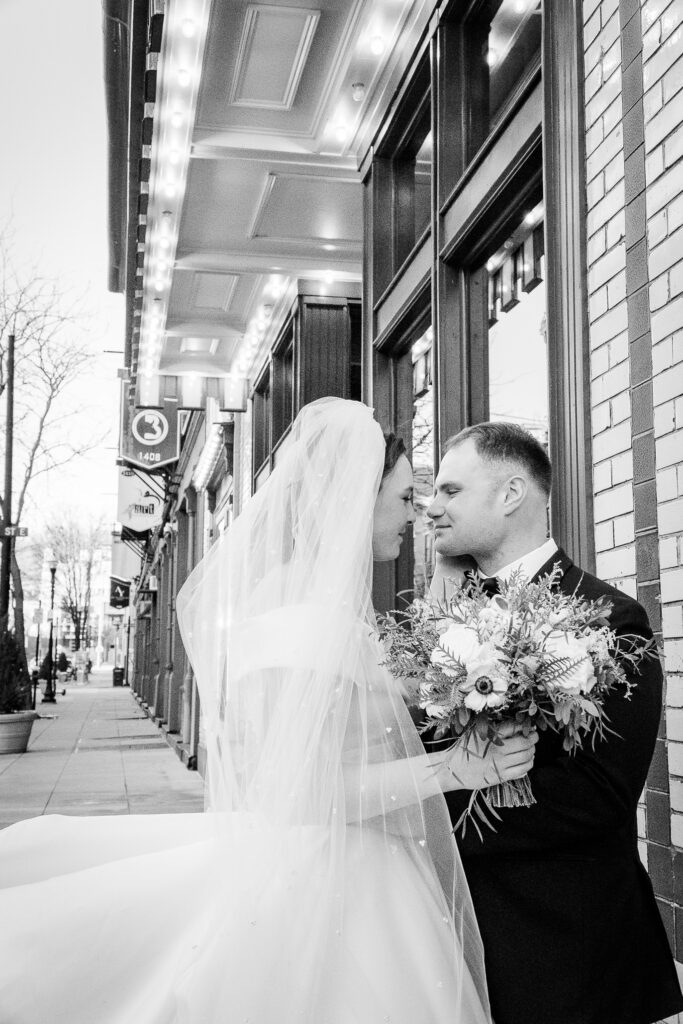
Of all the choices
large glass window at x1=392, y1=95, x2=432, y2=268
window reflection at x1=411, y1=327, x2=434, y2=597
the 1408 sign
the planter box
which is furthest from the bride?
the 1408 sign

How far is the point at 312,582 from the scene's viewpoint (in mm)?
2916

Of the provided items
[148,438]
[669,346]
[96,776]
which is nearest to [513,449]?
[669,346]

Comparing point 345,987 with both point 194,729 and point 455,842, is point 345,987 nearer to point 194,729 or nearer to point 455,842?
point 455,842

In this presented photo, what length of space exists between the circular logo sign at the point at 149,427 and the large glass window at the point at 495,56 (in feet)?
58.0

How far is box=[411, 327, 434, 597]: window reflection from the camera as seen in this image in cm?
689

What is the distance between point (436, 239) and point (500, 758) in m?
4.57

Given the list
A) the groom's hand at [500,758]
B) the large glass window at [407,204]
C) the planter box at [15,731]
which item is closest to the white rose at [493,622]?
the groom's hand at [500,758]

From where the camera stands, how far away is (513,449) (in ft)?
Answer: 10.5

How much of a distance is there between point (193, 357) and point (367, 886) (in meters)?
13.4

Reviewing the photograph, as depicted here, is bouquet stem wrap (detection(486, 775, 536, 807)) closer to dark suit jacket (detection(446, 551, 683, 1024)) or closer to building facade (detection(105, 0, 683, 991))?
dark suit jacket (detection(446, 551, 683, 1024))

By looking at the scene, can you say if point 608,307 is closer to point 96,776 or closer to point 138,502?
point 96,776

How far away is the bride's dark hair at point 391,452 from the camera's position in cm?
320

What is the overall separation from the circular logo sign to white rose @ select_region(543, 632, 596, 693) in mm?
21527

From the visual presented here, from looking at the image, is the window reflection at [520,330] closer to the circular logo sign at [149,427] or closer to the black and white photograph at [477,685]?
the black and white photograph at [477,685]
